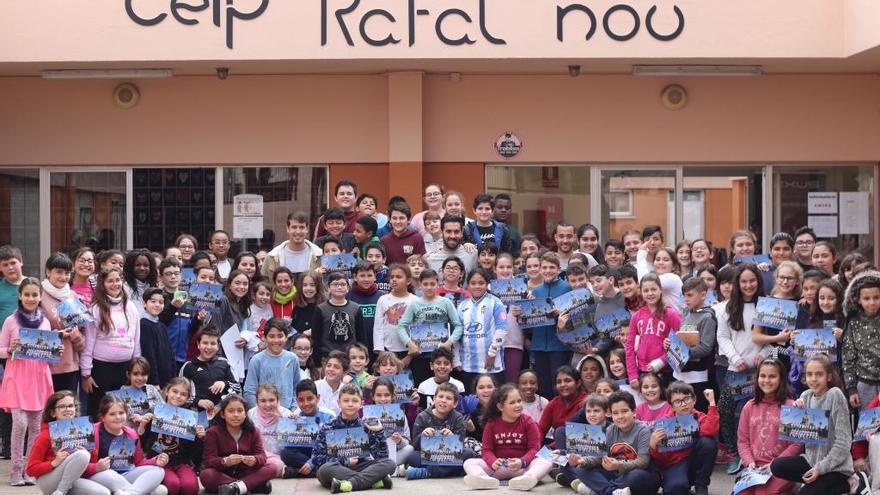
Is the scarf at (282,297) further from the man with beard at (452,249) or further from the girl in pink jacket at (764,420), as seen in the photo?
the girl in pink jacket at (764,420)

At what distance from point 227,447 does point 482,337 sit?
2.37m

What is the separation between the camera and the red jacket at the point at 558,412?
9766 millimetres

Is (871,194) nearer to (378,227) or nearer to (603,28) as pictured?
(603,28)

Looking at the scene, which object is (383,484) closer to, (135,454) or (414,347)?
(414,347)

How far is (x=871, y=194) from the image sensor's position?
14453 mm

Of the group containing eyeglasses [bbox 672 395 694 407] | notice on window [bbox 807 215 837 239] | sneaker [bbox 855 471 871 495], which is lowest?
sneaker [bbox 855 471 871 495]

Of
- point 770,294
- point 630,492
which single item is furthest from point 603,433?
point 770,294

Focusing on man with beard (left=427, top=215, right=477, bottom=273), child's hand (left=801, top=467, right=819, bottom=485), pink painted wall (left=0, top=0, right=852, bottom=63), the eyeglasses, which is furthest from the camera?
pink painted wall (left=0, top=0, right=852, bottom=63)

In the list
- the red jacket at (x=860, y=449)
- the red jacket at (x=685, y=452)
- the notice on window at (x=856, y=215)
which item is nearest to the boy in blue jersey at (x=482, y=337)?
the red jacket at (x=685, y=452)

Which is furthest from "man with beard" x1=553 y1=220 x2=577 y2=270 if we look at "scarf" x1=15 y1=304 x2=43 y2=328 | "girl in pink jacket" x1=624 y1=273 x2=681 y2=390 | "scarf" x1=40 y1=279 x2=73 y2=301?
"scarf" x1=15 y1=304 x2=43 y2=328

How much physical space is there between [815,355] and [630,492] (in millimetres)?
1575

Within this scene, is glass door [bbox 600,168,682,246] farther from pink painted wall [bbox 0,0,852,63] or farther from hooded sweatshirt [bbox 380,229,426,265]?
hooded sweatshirt [bbox 380,229,426,265]

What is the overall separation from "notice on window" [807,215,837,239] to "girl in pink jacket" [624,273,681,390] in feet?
16.7

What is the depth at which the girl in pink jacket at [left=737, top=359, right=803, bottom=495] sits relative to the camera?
28.4 ft
